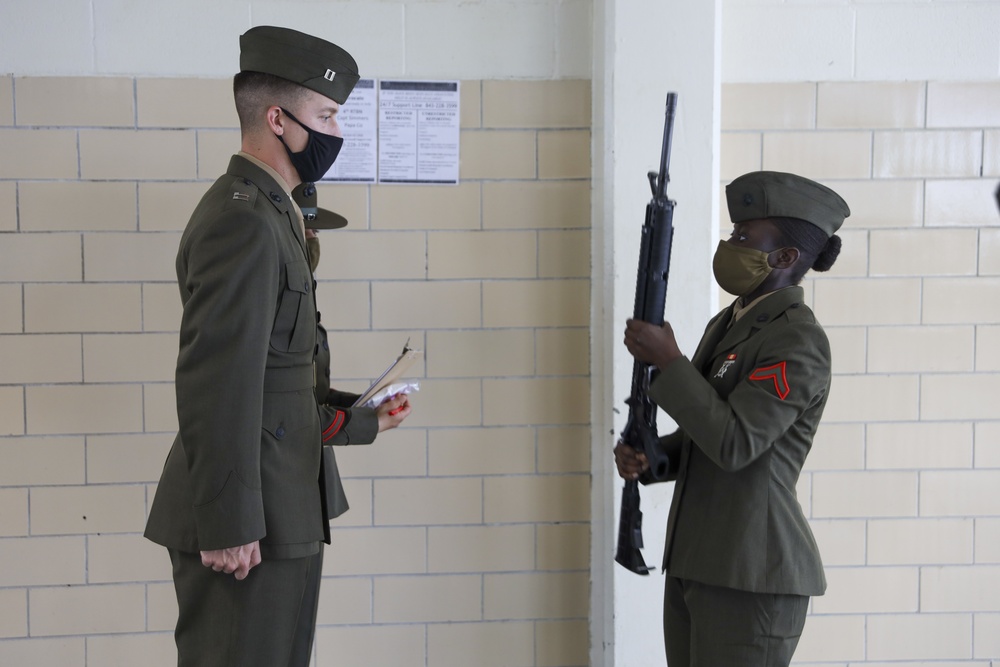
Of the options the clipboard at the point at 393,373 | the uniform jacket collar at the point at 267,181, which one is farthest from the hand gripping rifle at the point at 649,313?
the uniform jacket collar at the point at 267,181

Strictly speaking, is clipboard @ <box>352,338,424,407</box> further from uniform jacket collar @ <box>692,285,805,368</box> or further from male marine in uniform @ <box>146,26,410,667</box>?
uniform jacket collar @ <box>692,285,805,368</box>

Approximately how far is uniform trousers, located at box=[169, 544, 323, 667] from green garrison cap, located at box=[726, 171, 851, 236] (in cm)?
120

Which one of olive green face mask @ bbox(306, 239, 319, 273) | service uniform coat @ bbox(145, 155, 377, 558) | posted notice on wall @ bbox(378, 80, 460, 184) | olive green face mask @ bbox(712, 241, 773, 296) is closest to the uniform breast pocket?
service uniform coat @ bbox(145, 155, 377, 558)

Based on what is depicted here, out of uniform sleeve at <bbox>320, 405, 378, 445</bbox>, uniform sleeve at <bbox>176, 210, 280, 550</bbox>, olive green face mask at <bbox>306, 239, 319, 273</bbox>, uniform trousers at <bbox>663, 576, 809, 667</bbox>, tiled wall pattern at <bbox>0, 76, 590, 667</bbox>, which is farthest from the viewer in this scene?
tiled wall pattern at <bbox>0, 76, 590, 667</bbox>

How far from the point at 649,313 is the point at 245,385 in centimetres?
84

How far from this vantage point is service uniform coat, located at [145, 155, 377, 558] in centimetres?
164

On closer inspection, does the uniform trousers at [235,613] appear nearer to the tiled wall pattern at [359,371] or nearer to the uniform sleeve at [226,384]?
the uniform sleeve at [226,384]

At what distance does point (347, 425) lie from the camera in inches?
80.7

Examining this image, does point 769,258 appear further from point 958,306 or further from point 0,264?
point 0,264

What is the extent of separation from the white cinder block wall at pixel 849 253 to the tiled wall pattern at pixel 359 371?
0.02m

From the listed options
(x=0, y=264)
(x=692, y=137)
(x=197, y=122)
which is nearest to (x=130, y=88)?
(x=197, y=122)

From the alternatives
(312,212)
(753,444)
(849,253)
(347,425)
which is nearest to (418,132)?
(312,212)

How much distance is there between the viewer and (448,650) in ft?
9.43

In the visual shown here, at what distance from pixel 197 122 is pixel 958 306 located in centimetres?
246
